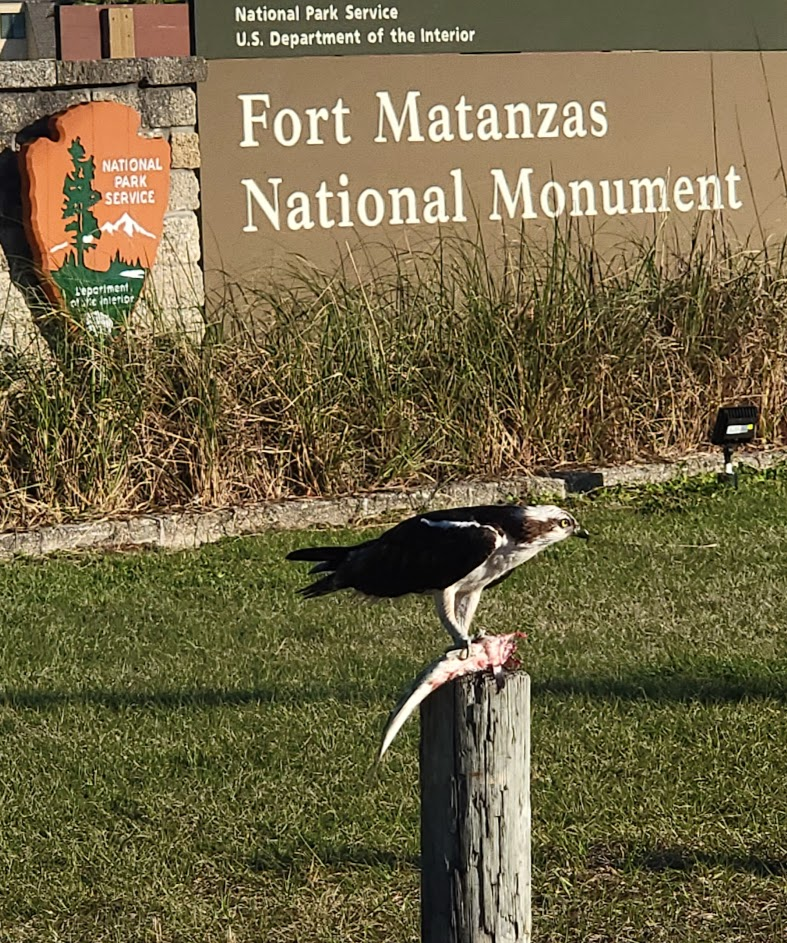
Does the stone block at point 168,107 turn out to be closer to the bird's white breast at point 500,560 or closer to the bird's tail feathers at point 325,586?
the bird's tail feathers at point 325,586

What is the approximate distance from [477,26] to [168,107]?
2.00 m

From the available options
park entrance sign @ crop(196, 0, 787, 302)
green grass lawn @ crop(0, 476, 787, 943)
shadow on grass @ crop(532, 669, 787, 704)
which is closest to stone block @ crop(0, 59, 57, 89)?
park entrance sign @ crop(196, 0, 787, 302)

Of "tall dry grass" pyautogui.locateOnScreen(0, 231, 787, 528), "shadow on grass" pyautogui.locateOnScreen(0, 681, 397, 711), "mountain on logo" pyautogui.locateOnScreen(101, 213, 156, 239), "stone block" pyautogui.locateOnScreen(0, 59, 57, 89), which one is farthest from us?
"mountain on logo" pyautogui.locateOnScreen(101, 213, 156, 239)

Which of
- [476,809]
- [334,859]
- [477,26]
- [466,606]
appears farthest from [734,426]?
[476,809]

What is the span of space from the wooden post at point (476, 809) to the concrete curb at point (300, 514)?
16.8 feet

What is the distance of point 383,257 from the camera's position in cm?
1020

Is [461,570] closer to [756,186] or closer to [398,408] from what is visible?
[398,408]

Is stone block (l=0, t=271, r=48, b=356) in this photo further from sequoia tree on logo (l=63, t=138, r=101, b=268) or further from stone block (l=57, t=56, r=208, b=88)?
stone block (l=57, t=56, r=208, b=88)

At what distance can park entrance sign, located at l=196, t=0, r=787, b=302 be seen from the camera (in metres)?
9.95

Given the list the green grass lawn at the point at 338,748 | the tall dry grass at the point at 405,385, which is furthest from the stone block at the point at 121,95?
the green grass lawn at the point at 338,748

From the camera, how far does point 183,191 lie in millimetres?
9758

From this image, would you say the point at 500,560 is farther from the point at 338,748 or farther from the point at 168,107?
the point at 168,107

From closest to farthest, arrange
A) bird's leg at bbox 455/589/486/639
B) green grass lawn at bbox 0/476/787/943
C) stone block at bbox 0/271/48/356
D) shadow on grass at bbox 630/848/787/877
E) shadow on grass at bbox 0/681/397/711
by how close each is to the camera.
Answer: bird's leg at bbox 455/589/486/639 < green grass lawn at bbox 0/476/787/943 < shadow on grass at bbox 630/848/787/877 < shadow on grass at bbox 0/681/397/711 < stone block at bbox 0/271/48/356

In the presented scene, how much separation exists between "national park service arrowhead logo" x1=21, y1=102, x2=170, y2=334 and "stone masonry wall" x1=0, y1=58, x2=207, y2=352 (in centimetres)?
12
